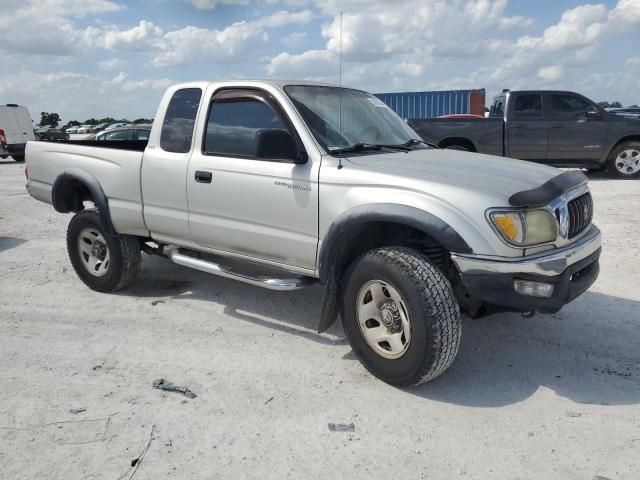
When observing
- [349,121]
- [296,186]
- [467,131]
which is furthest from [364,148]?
[467,131]

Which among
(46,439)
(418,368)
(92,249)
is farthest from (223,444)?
(92,249)

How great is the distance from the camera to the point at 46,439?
2.97m

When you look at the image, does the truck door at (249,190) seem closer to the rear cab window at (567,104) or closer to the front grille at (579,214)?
the front grille at (579,214)

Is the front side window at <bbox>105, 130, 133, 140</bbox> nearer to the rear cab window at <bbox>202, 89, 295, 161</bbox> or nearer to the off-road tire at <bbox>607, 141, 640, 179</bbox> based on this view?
the rear cab window at <bbox>202, 89, 295, 161</bbox>

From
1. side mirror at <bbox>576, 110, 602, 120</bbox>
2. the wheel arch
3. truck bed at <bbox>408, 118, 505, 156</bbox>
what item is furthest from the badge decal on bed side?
the wheel arch

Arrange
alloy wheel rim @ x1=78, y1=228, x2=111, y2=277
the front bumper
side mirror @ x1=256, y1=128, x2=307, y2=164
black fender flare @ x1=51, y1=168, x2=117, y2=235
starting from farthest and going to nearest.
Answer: alloy wheel rim @ x1=78, y1=228, x2=111, y2=277 < black fender flare @ x1=51, y1=168, x2=117, y2=235 < side mirror @ x1=256, y1=128, x2=307, y2=164 < the front bumper

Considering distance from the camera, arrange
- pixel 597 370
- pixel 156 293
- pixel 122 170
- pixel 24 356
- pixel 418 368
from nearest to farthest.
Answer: pixel 418 368 < pixel 597 370 < pixel 24 356 < pixel 122 170 < pixel 156 293

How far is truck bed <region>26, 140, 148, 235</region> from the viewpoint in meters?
4.88

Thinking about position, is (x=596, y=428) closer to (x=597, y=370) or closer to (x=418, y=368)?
(x=597, y=370)

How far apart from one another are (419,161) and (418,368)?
1389 millimetres

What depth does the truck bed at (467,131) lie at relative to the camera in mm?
11656

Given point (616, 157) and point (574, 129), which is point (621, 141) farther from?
point (574, 129)

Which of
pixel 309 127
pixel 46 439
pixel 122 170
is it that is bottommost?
pixel 46 439

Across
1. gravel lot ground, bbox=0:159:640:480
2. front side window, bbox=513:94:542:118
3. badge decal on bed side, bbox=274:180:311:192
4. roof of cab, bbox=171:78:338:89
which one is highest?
front side window, bbox=513:94:542:118
